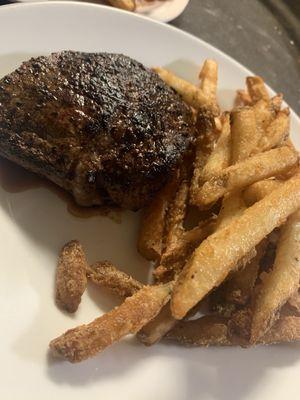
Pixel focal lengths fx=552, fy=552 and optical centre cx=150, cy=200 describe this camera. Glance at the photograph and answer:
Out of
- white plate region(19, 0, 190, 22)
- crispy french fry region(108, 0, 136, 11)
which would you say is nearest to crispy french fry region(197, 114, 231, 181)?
crispy french fry region(108, 0, 136, 11)

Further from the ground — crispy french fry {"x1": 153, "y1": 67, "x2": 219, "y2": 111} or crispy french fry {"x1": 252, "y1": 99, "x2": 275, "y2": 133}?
crispy french fry {"x1": 252, "y1": 99, "x2": 275, "y2": 133}


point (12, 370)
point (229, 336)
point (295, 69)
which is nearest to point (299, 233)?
point (229, 336)

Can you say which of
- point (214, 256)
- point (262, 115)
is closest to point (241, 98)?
point (262, 115)

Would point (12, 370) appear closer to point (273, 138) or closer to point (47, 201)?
point (47, 201)


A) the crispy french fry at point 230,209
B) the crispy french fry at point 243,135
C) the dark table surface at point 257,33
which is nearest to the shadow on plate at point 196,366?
the crispy french fry at point 230,209

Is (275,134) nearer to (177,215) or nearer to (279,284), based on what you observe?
(177,215)

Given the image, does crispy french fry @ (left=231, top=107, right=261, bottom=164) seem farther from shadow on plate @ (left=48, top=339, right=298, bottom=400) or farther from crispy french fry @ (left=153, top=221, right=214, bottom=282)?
shadow on plate @ (left=48, top=339, right=298, bottom=400)
